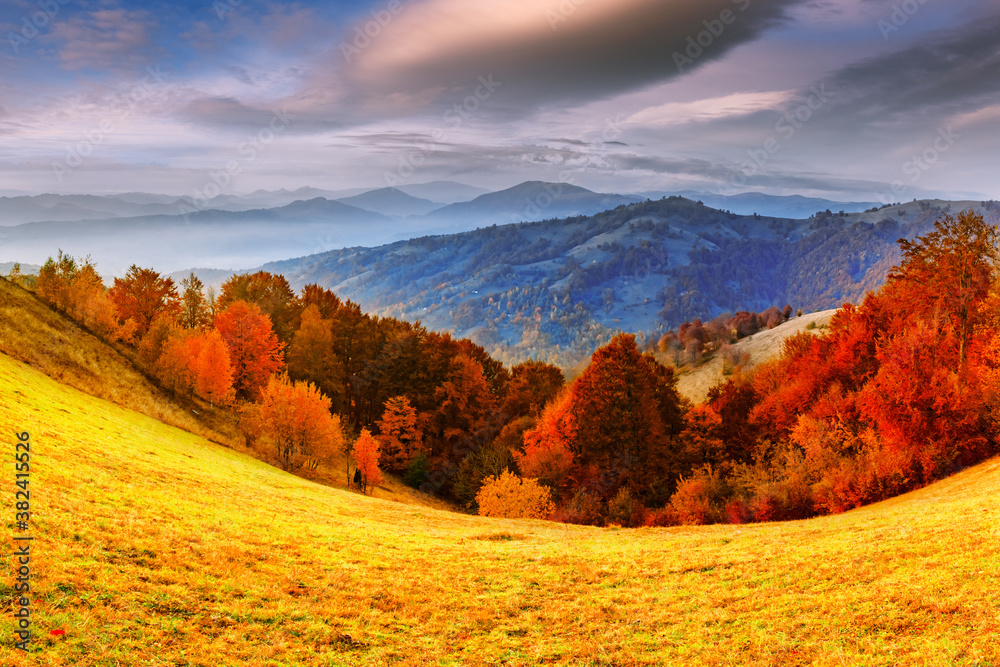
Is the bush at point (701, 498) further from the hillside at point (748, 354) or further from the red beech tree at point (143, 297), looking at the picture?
the red beech tree at point (143, 297)

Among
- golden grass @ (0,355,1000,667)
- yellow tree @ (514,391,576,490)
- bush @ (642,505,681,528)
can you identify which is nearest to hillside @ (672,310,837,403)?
yellow tree @ (514,391,576,490)

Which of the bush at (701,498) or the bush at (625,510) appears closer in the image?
the bush at (701,498)

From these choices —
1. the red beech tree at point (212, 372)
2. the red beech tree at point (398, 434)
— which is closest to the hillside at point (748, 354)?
the red beech tree at point (398, 434)

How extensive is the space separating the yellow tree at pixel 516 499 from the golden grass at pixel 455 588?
94.4ft

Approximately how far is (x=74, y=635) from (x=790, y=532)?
26064mm

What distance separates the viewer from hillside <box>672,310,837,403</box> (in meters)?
120

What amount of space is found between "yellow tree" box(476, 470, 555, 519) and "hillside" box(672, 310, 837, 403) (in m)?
70.7

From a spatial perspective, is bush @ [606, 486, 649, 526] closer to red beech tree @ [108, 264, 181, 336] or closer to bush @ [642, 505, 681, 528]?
bush @ [642, 505, 681, 528]

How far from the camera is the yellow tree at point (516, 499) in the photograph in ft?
178

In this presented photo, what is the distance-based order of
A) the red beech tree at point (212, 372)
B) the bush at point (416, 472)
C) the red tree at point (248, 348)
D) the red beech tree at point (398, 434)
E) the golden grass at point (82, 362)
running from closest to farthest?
1. the golden grass at point (82, 362)
2. the red beech tree at point (212, 372)
3. the red tree at point (248, 348)
4. the bush at point (416, 472)
5. the red beech tree at point (398, 434)

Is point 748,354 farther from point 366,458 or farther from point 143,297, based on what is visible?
point 143,297

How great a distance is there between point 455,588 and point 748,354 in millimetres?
121787

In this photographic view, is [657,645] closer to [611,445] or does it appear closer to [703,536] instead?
[703,536]

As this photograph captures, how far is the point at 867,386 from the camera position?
52500mm
